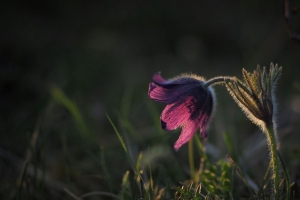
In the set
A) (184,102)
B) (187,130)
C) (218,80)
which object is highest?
(218,80)

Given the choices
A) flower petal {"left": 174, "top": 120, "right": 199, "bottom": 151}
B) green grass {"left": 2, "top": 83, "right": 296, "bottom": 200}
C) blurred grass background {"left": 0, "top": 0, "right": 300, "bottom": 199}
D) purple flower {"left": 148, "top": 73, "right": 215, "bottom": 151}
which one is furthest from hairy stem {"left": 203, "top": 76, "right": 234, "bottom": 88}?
blurred grass background {"left": 0, "top": 0, "right": 300, "bottom": 199}

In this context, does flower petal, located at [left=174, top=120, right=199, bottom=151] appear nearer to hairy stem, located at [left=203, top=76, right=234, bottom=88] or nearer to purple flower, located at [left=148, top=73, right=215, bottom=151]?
purple flower, located at [left=148, top=73, right=215, bottom=151]

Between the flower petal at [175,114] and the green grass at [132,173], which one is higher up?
the flower petal at [175,114]

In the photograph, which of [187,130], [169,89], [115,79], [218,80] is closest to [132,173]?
[187,130]

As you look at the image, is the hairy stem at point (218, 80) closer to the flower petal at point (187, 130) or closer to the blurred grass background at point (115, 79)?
the flower petal at point (187, 130)

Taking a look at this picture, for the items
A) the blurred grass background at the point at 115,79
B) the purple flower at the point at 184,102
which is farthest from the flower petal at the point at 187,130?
the blurred grass background at the point at 115,79

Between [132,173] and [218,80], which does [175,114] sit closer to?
[218,80]
